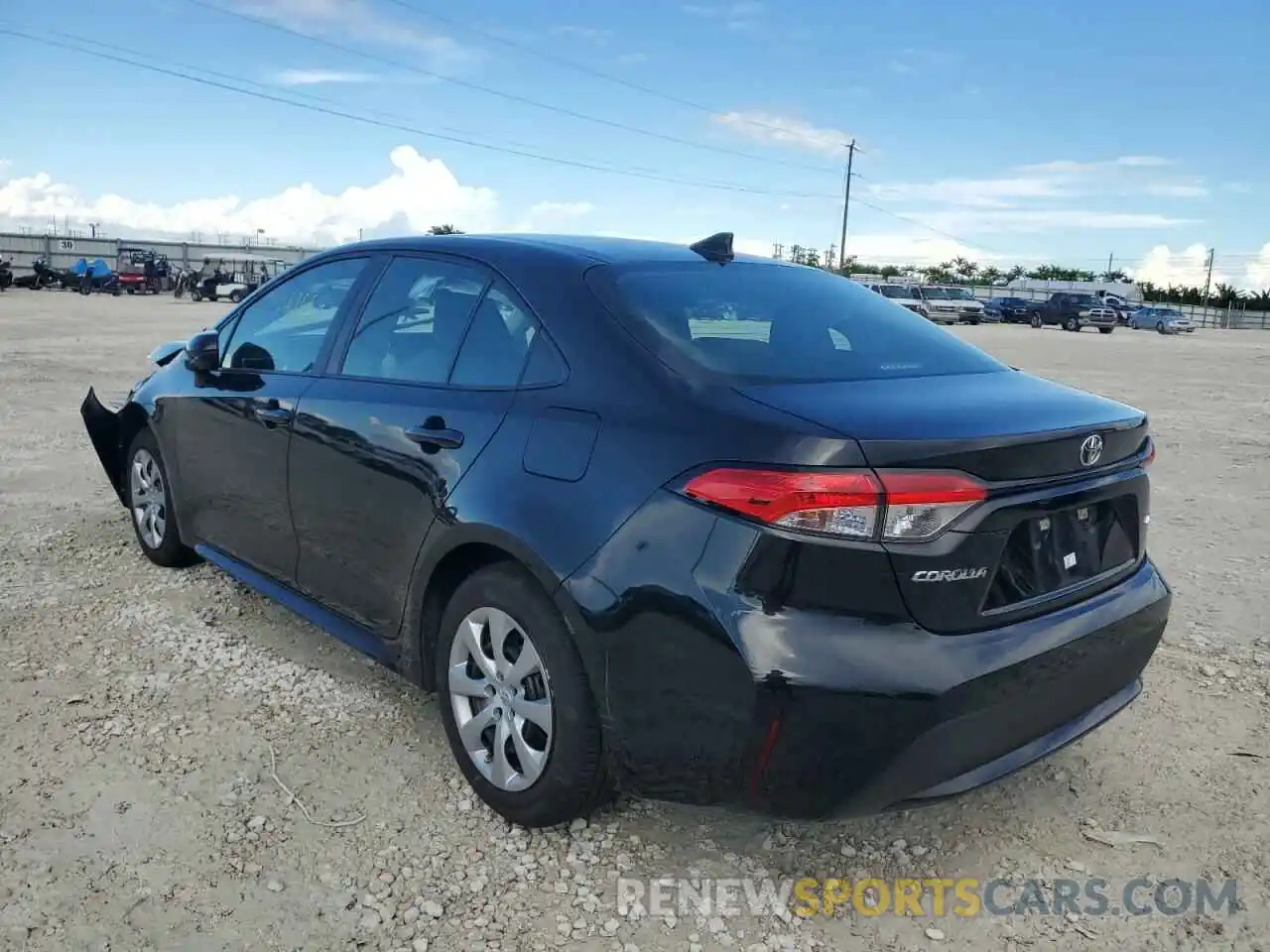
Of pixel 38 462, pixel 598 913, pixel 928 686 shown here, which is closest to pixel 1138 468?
pixel 928 686

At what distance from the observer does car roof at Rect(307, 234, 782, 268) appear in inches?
122

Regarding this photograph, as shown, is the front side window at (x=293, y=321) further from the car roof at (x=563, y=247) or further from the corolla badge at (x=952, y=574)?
the corolla badge at (x=952, y=574)

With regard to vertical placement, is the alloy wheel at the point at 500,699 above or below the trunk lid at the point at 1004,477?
below

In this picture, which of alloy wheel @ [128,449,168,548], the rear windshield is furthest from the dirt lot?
the rear windshield

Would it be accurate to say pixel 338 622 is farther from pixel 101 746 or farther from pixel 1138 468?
pixel 1138 468

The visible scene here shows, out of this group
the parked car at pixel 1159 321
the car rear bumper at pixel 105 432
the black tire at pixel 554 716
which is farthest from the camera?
the parked car at pixel 1159 321

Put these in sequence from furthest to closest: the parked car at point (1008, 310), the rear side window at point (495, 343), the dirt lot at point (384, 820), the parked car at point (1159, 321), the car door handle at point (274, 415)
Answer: the parked car at point (1159, 321) < the parked car at point (1008, 310) < the car door handle at point (274, 415) < the rear side window at point (495, 343) < the dirt lot at point (384, 820)

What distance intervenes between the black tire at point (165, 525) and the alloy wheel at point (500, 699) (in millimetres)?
2358

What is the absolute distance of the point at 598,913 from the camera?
8.20ft

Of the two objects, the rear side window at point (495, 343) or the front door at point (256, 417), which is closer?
the rear side window at point (495, 343)

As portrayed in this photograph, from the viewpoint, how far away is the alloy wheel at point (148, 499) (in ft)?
15.8

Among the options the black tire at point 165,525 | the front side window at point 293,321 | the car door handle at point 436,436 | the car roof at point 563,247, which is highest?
the car roof at point 563,247

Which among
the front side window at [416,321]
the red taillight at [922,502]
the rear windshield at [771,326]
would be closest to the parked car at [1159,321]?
the rear windshield at [771,326]

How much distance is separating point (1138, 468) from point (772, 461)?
1.23 m
